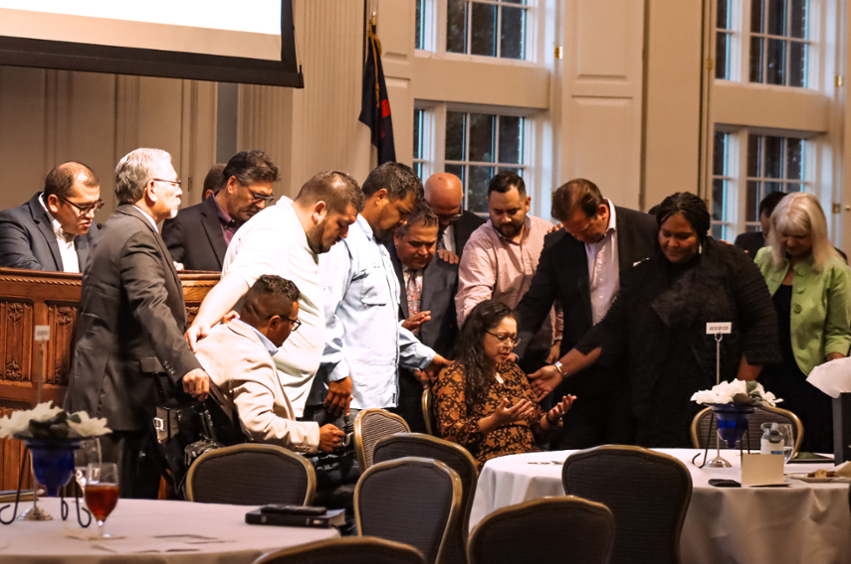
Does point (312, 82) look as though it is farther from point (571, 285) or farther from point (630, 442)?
point (630, 442)

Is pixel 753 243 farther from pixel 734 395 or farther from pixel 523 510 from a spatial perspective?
pixel 523 510

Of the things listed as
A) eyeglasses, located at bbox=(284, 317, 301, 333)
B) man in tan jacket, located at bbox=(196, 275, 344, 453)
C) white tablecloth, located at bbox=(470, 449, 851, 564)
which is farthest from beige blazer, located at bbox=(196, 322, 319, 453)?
white tablecloth, located at bbox=(470, 449, 851, 564)

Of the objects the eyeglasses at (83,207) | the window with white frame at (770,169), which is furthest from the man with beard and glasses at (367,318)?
the window with white frame at (770,169)

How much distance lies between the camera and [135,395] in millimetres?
3701

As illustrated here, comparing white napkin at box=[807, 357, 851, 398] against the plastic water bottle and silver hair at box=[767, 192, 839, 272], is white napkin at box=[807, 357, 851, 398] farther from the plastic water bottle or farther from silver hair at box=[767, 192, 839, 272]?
silver hair at box=[767, 192, 839, 272]

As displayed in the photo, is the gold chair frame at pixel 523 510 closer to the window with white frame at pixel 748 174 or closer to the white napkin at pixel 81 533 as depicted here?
the white napkin at pixel 81 533

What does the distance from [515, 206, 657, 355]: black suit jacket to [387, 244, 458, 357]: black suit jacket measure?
34 centimetres

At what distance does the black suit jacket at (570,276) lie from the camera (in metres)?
4.96

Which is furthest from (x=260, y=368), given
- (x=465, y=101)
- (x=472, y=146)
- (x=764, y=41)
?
(x=764, y=41)

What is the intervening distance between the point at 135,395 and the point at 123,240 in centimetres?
55

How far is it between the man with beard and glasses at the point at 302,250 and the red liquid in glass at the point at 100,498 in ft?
5.74

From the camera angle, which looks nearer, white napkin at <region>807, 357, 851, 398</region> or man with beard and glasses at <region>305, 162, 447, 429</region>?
white napkin at <region>807, 357, 851, 398</region>

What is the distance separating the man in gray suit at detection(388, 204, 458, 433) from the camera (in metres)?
4.84

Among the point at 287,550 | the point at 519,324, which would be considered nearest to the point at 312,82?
the point at 519,324
